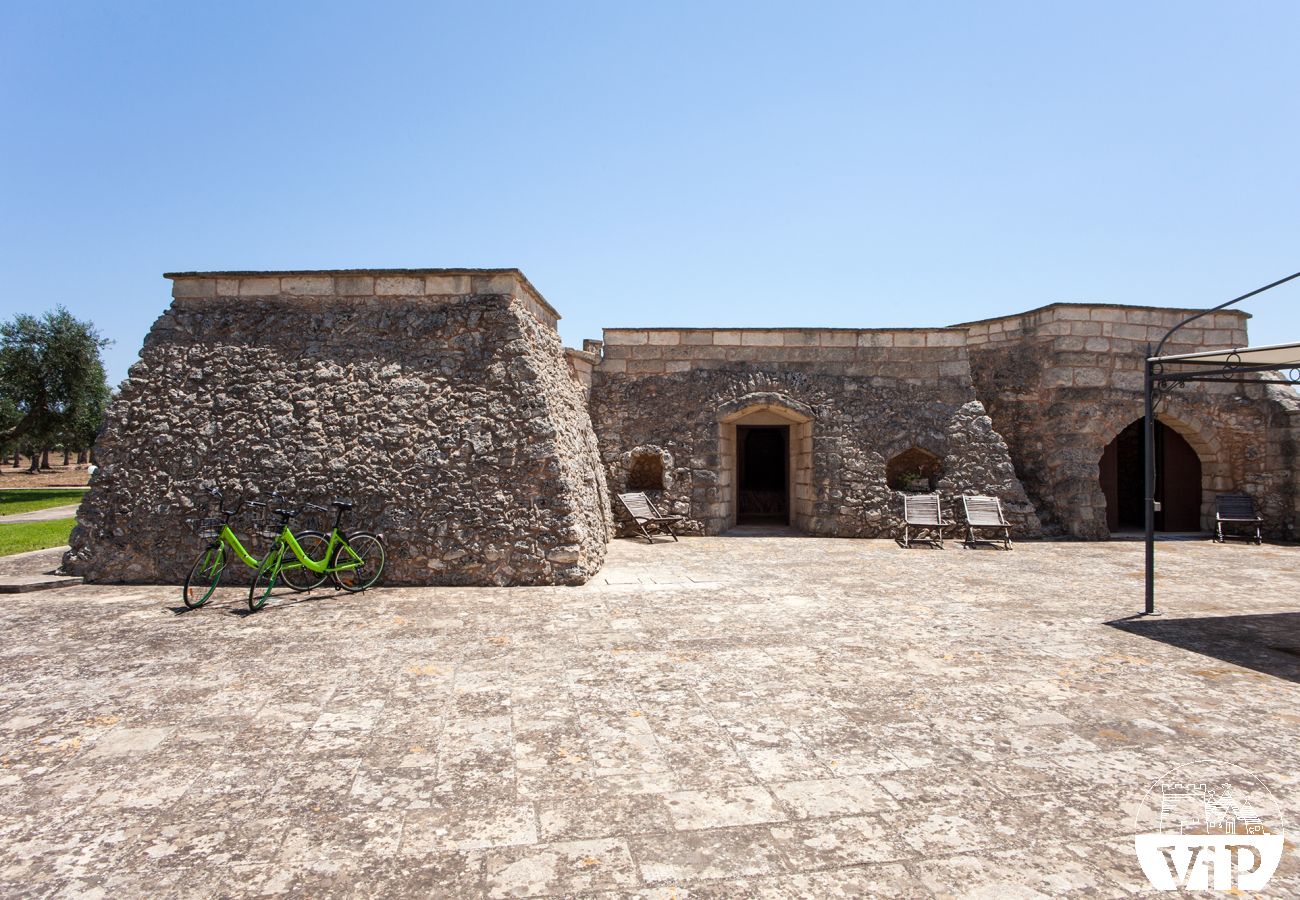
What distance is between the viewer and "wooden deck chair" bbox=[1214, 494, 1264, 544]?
11.9 metres

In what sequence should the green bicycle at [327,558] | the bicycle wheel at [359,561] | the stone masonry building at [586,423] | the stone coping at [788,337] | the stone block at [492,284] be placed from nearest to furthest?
the green bicycle at [327,558] → the bicycle wheel at [359,561] → the stone masonry building at [586,423] → the stone block at [492,284] → the stone coping at [788,337]

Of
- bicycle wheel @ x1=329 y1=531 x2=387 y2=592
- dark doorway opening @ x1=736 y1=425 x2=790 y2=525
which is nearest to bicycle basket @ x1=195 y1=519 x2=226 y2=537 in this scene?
bicycle wheel @ x1=329 y1=531 x2=387 y2=592

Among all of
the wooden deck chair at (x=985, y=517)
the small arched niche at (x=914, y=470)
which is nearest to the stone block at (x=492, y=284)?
the small arched niche at (x=914, y=470)

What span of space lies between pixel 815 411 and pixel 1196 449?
294 inches

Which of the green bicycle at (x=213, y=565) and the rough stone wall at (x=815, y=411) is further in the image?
the rough stone wall at (x=815, y=411)

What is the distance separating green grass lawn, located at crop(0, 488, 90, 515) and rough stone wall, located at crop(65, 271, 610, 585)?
1160 cm

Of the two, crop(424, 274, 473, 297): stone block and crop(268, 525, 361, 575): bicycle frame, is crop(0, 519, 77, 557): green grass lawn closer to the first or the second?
crop(268, 525, 361, 575): bicycle frame

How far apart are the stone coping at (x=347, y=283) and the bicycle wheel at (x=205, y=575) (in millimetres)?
3570

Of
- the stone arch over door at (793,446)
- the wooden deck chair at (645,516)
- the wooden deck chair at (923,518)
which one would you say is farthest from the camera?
the stone arch over door at (793,446)

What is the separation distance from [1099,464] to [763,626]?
1044 centimetres

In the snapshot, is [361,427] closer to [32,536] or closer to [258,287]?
[258,287]

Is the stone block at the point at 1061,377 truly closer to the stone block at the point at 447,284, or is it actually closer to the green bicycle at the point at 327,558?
the stone block at the point at 447,284

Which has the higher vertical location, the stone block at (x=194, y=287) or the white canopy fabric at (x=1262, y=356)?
the stone block at (x=194, y=287)

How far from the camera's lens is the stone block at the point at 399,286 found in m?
8.55
